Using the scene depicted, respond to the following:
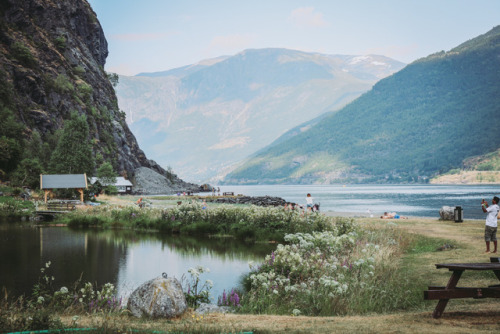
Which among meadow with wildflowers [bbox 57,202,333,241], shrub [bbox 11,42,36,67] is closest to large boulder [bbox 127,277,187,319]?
meadow with wildflowers [bbox 57,202,333,241]

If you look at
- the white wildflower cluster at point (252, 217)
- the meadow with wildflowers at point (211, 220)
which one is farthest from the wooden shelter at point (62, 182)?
the white wildflower cluster at point (252, 217)

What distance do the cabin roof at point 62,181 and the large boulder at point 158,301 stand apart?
169ft

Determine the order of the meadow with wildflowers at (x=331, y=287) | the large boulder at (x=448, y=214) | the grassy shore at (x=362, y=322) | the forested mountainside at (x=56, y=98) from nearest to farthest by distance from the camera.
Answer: the grassy shore at (x=362, y=322) < the meadow with wildflowers at (x=331, y=287) < the large boulder at (x=448, y=214) < the forested mountainside at (x=56, y=98)

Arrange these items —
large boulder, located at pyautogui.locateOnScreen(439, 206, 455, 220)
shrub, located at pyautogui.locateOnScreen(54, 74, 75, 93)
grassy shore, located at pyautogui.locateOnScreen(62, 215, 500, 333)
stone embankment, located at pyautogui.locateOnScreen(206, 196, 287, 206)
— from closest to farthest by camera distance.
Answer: grassy shore, located at pyautogui.locateOnScreen(62, 215, 500, 333), large boulder, located at pyautogui.locateOnScreen(439, 206, 455, 220), stone embankment, located at pyautogui.locateOnScreen(206, 196, 287, 206), shrub, located at pyautogui.locateOnScreen(54, 74, 75, 93)

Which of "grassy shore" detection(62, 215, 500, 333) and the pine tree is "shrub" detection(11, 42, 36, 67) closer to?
the pine tree

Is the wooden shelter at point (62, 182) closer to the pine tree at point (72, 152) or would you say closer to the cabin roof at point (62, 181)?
the cabin roof at point (62, 181)

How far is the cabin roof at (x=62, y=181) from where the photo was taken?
195ft

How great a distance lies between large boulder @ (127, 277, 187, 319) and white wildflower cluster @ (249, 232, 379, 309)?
256 centimetres

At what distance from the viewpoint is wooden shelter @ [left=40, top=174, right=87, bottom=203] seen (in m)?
59.3

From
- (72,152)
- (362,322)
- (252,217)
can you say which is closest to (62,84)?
(72,152)

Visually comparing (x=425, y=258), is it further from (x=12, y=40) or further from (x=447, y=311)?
(x=12, y=40)

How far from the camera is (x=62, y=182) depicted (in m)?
60.5

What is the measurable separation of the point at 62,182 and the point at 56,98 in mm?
48417

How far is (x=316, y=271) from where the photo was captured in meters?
15.6
